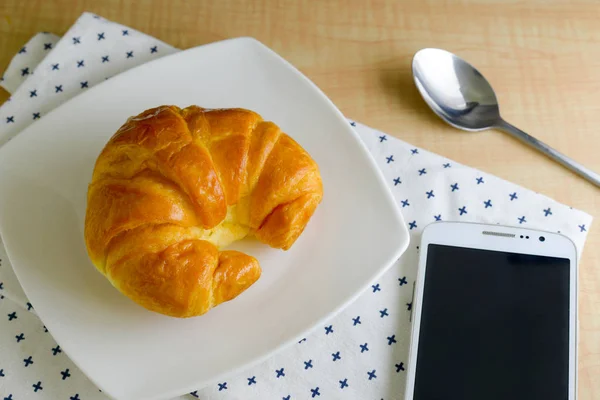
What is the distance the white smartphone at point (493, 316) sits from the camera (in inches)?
34.5

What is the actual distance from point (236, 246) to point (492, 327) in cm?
36

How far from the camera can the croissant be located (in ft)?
2.64

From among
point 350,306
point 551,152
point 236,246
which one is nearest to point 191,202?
point 236,246

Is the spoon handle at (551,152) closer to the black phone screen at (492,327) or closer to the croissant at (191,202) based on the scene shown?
the black phone screen at (492,327)

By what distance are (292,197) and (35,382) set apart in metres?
0.42

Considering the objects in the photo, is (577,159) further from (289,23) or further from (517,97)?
(289,23)

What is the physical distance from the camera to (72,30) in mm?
1132

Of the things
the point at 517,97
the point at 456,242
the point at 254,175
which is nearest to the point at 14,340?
the point at 254,175

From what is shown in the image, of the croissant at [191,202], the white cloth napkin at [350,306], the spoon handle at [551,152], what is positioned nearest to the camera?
the croissant at [191,202]

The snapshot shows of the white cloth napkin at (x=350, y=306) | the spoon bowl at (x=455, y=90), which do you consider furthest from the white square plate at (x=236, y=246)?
the spoon bowl at (x=455, y=90)

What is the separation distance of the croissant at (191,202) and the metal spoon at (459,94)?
11.9 inches

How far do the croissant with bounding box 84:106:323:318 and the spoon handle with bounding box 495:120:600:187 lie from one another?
1.17 ft

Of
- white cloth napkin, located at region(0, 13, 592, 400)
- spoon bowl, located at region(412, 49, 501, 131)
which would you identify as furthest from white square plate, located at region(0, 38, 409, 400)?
spoon bowl, located at region(412, 49, 501, 131)

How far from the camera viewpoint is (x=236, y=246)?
3.06ft
